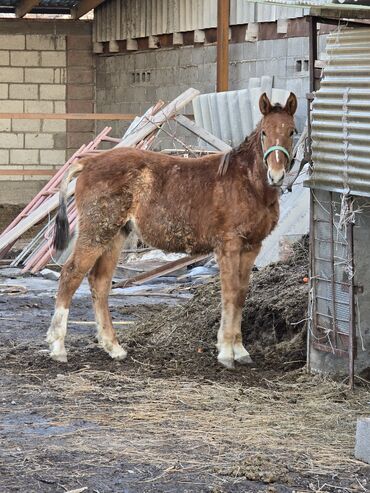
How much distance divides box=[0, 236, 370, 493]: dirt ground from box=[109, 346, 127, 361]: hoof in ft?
0.26

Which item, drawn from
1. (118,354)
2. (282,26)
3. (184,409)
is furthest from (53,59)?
(184,409)

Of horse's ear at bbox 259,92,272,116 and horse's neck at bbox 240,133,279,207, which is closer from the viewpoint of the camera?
horse's ear at bbox 259,92,272,116

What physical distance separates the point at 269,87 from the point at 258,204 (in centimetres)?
727

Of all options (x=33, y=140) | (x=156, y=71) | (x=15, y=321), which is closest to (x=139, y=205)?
(x=15, y=321)

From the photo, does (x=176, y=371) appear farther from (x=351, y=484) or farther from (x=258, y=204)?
(x=351, y=484)

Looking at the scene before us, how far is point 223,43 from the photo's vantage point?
54.5 ft

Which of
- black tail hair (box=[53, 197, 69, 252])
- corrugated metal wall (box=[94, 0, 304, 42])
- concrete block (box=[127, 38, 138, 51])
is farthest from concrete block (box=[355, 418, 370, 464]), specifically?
concrete block (box=[127, 38, 138, 51])

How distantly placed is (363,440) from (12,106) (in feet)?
58.0

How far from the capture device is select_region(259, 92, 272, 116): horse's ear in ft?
28.2

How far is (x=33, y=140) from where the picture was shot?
2281 cm

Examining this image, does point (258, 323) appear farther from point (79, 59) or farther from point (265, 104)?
point (79, 59)

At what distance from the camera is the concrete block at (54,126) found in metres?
22.9

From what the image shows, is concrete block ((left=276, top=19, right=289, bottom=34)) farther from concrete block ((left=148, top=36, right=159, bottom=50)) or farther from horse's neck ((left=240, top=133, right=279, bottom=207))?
horse's neck ((left=240, top=133, right=279, bottom=207))

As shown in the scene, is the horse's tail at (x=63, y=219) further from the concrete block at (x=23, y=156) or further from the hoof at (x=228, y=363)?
the concrete block at (x=23, y=156)
